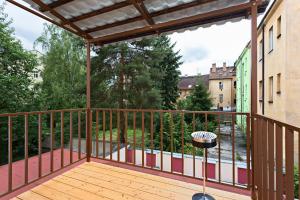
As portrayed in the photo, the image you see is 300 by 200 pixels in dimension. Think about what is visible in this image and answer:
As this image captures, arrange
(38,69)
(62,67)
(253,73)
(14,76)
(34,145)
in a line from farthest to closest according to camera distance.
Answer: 1. (62,67)
2. (38,69)
3. (34,145)
4. (14,76)
5. (253,73)

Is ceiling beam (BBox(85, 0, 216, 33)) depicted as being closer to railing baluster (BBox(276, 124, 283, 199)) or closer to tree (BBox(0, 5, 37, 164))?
railing baluster (BBox(276, 124, 283, 199))

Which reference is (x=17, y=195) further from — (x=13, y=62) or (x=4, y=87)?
(x=13, y=62)

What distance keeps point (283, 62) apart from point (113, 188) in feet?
22.9

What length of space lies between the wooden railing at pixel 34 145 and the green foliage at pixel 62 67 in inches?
42.5

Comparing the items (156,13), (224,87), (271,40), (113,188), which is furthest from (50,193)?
(224,87)

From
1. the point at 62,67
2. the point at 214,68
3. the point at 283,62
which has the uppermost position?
the point at 214,68

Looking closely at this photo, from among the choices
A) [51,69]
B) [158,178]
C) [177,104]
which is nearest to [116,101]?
[51,69]

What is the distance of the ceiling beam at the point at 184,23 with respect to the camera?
2.15 m

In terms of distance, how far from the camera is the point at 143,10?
2344mm

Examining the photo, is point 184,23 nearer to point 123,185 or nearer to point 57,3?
point 57,3

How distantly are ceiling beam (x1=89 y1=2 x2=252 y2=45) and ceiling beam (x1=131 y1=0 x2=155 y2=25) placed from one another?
0.34 feet

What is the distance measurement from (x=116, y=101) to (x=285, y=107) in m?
7.66

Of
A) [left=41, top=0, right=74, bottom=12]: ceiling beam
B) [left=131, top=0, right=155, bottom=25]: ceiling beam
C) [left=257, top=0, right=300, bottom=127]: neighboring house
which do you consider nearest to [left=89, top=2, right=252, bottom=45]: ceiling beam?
[left=131, top=0, right=155, bottom=25]: ceiling beam

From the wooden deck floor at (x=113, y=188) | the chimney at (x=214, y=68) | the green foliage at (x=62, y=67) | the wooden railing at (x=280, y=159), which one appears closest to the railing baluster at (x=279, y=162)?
the wooden railing at (x=280, y=159)
